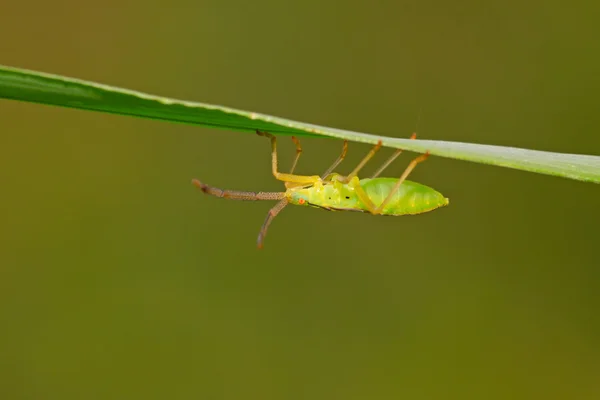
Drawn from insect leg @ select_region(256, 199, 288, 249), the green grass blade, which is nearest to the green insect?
insect leg @ select_region(256, 199, 288, 249)

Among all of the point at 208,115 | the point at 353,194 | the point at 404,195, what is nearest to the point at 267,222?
the point at 353,194

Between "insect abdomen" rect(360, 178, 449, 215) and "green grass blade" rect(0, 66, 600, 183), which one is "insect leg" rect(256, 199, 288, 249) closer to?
"insect abdomen" rect(360, 178, 449, 215)

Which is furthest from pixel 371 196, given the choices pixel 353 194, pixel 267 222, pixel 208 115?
pixel 208 115

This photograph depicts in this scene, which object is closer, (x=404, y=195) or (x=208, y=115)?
(x=208, y=115)

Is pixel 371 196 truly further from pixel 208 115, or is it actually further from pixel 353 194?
pixel 208 115

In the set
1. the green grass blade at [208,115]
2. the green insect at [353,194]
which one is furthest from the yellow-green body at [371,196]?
the green grass blade at [208,115]

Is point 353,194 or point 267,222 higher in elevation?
point 353,194

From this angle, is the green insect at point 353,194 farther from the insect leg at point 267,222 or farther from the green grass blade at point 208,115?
the green grass blade at point 208,115
